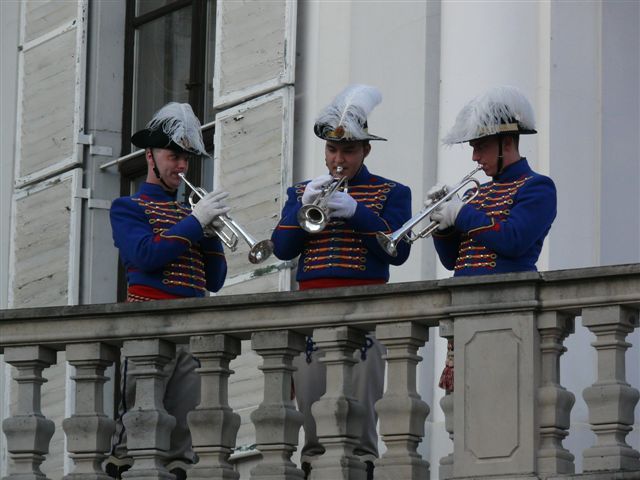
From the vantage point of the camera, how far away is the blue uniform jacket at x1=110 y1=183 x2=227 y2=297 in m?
9.45

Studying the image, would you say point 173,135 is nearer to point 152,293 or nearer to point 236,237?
point 236,237

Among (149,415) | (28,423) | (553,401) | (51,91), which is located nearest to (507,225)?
(553,401)

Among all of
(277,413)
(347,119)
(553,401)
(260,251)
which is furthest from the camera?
(260,251)

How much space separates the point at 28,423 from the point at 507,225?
198cm

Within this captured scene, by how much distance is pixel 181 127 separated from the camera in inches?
388

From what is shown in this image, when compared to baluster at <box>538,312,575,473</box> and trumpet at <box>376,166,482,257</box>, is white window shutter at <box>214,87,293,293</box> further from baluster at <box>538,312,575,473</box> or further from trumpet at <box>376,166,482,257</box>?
baluster at <box>538,312,575,473</box>

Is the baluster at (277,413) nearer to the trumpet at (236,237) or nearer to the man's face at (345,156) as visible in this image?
the trumpet at (236,237)

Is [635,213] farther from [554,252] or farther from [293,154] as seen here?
[293,154]

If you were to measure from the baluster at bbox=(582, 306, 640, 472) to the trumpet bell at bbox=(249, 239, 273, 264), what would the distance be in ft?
5.15

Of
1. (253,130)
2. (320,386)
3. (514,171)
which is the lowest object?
(320,386)

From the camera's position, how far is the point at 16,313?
947cm

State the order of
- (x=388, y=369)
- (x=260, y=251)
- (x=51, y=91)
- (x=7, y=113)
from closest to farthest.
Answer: (x=388, y=369) < (x=260, y=251) < (x=51, y=91) < (x=7, y=113)

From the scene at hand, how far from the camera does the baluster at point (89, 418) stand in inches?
361

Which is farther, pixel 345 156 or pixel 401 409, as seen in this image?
pixel 345 156
